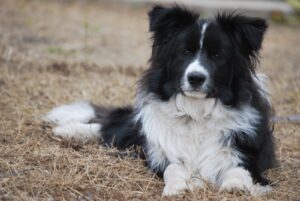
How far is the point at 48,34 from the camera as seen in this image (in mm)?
13016

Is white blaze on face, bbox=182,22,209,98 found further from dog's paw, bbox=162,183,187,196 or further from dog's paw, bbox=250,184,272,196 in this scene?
dog's paw, bbox=250,184,272,196

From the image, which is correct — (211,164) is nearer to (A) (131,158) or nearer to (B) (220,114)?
(B) (220,114)

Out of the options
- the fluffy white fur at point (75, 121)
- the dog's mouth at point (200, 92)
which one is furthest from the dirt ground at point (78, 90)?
the dog's mouth at point (200, 92)

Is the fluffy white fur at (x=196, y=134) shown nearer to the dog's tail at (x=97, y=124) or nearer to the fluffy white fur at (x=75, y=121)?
the dog's tail at (x=97, y=124)

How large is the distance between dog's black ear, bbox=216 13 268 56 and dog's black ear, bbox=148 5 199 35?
0.27 metres

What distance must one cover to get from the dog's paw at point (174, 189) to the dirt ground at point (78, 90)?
82 millimetres

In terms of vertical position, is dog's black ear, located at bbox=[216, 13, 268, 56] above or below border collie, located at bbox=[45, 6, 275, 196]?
above

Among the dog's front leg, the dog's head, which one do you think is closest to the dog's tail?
the dog's front leg

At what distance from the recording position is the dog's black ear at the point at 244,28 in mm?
5383

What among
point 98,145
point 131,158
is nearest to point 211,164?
point 131,158

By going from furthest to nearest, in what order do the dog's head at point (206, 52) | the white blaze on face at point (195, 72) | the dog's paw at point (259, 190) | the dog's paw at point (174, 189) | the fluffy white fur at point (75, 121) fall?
the fluffy white fur at point (75, 121) < the dog's head at point (206, 52) < the white blaze on face at point (195, 72) < the dog's paw at point (259, 190) < the dog's paw at point (174, 189)

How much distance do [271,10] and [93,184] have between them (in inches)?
553

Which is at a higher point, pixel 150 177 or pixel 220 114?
pixel 220 114

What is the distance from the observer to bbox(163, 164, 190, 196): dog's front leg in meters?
4.96
